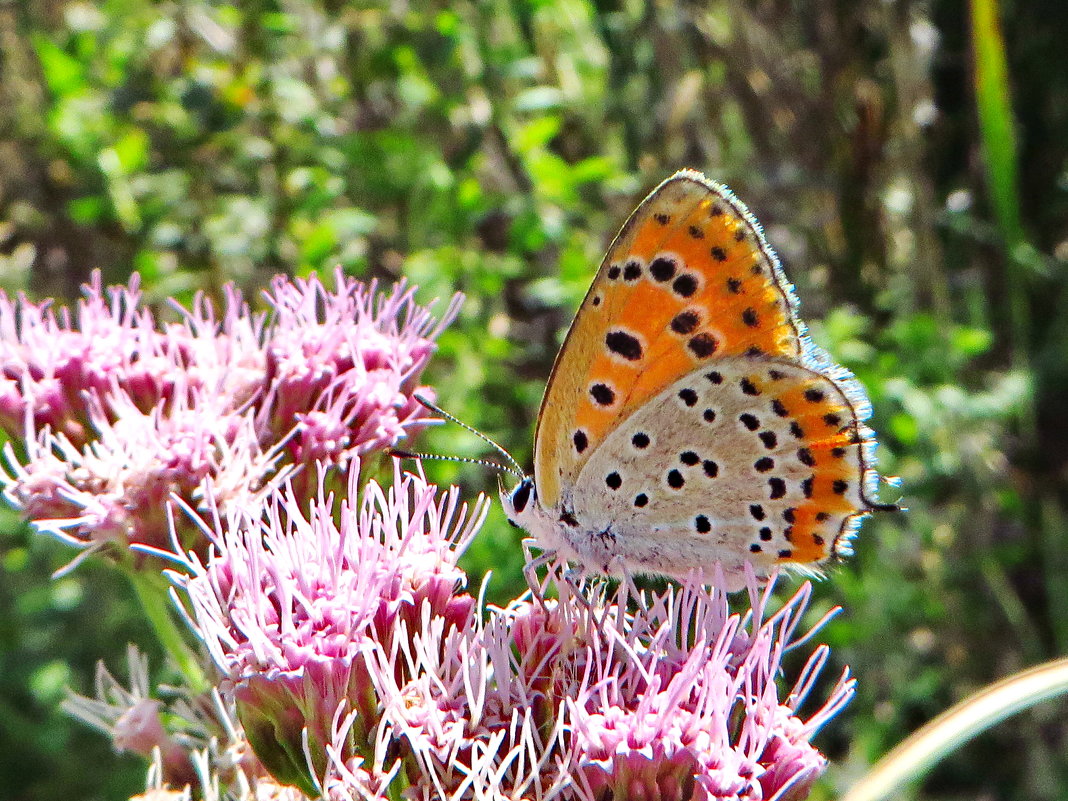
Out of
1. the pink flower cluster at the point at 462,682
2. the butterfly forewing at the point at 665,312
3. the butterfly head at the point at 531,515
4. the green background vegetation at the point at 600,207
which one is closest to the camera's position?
the pink flower cluster at the point at 462,682

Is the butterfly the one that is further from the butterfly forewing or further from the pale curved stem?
the pale curved stem

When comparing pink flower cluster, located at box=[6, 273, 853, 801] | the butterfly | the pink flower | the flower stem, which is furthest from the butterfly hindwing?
the flower stem

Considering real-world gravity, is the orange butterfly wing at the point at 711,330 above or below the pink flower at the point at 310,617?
above

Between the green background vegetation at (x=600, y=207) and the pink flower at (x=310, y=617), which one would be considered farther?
the green background vegetation at (x=600, y=207)

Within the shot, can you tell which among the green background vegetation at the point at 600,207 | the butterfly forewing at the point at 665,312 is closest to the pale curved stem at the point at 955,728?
the butterfly forewing at the point at 665,312

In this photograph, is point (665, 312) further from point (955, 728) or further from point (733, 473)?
point (955, 728)

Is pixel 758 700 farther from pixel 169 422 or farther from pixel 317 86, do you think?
pixel 317 86

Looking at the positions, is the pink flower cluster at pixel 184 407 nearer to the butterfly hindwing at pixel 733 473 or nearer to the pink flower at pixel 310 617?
the pink flower at pixel 310 617

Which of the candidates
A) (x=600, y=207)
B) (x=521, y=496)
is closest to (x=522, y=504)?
(x=521, y=496)
